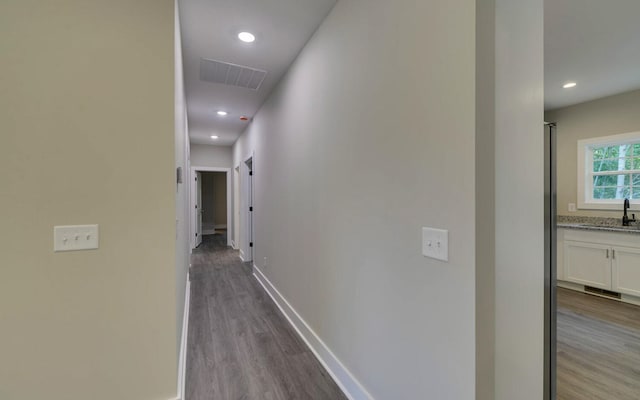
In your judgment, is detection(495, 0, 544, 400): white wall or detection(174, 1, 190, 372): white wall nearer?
detection(495, 0, 544, 400): white wall

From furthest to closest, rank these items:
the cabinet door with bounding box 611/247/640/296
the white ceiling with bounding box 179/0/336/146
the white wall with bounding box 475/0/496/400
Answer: the cabinet door with bounding box 611/247/640/296
the white ceiling with bounding box 179/0/336/146
the white wall with bounding box 475/0/496/400

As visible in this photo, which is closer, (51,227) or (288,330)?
(51,227)

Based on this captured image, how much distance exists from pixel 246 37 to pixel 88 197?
71.9 inches

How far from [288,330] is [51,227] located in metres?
2.08

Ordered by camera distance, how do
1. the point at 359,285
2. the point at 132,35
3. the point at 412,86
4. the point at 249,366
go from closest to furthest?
the point at 412,86 → the point at 132,35 → the point at 359,285 → the point at 249,366

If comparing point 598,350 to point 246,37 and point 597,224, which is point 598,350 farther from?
point 246,37

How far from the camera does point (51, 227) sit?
1350 millimetres

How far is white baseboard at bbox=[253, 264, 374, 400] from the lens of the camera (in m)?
1.73

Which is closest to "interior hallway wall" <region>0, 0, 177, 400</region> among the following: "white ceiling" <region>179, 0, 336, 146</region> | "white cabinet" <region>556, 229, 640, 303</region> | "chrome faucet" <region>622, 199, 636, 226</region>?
"white ceiling" <region>179, 0, 336, 146</region>

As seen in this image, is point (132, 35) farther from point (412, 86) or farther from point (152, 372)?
point (152, 372)

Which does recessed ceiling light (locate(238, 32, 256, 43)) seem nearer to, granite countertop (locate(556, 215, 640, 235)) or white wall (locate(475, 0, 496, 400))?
white wall (locate(475, 0, 496, 400))

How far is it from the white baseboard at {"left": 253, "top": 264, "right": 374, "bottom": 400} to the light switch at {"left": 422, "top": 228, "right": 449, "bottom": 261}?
3.43 feet

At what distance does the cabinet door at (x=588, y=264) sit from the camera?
11.3 ft

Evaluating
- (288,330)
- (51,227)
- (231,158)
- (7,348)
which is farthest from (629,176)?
(231,158)
